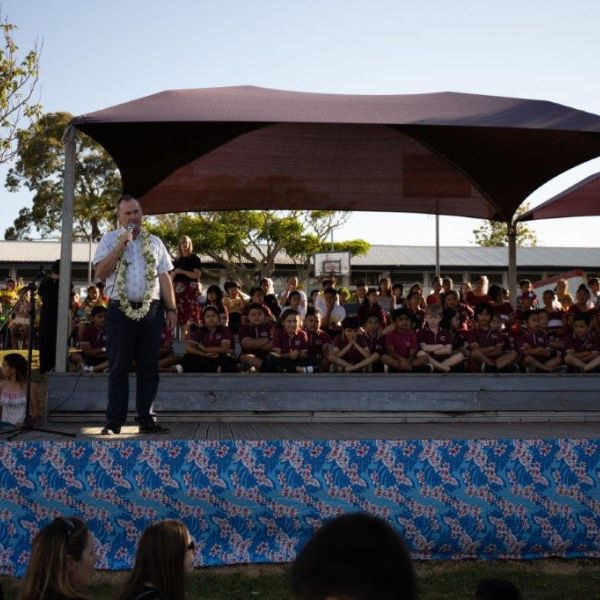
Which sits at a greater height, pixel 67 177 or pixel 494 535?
pixel 67 177

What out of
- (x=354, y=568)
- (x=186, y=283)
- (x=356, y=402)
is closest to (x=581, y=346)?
(x=356, y=402)

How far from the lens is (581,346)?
1106 centimetres

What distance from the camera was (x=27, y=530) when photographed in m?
6.34

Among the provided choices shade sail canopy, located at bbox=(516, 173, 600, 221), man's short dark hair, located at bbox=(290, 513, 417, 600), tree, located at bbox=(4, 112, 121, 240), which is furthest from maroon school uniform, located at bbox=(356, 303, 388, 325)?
tree, located at bbox=(4, 112, 121, 240)

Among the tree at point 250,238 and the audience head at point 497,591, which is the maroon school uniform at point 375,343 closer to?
the audience head at point 497,591

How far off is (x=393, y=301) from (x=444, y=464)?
26.8 ft

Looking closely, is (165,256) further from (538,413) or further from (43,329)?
(43,329)

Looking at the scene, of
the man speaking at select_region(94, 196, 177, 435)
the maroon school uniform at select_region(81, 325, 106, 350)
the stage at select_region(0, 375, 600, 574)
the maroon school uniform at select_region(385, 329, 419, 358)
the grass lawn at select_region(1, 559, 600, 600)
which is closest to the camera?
the grass lawn at select_region(1, 559, 600, 600)

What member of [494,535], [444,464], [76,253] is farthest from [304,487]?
[76,253]

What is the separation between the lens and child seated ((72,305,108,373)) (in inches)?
386

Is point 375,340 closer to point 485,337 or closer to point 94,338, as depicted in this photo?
point 485,337

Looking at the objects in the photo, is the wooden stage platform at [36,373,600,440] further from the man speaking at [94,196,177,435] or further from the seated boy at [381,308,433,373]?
the seated boy at [381,308,433,373]

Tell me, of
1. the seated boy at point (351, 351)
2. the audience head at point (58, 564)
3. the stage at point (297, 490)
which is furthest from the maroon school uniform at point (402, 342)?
the audience head at point (58, 564)

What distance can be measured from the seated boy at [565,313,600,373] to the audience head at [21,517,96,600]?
8386mm
